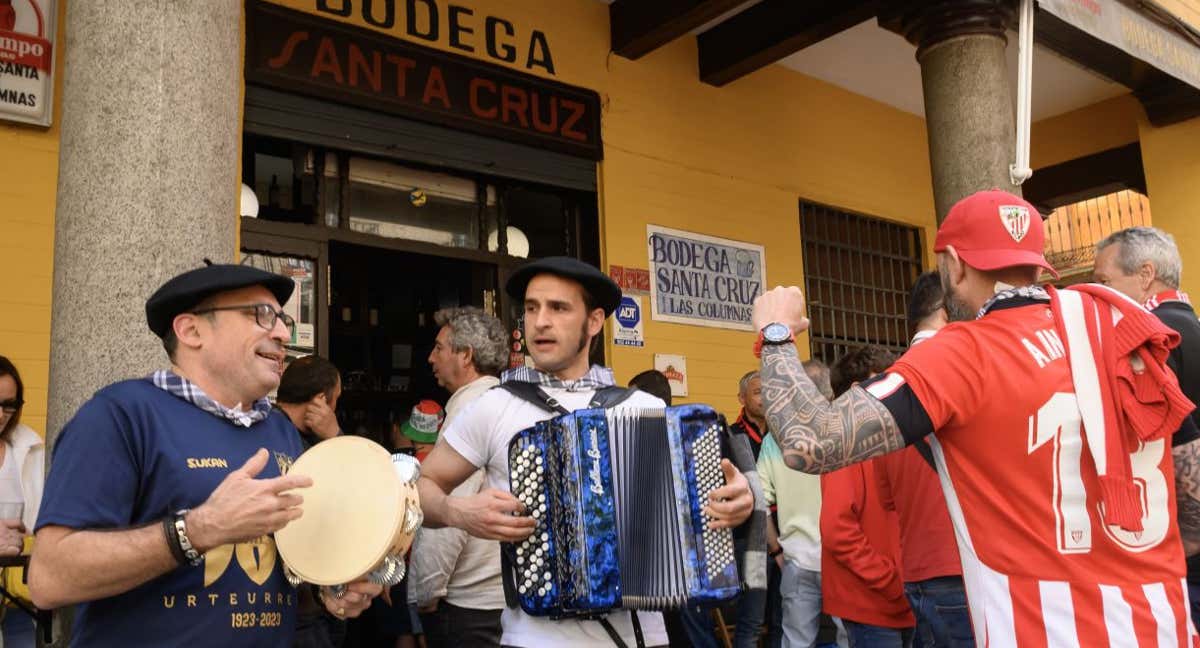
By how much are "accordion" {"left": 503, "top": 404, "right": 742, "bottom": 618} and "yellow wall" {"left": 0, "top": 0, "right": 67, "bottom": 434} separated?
13.1ft

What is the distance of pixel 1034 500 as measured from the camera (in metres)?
2.35

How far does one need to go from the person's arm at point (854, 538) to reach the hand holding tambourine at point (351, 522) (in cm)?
227

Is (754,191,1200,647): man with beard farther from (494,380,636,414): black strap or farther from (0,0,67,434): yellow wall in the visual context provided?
(0,0,67,434): yellow wall

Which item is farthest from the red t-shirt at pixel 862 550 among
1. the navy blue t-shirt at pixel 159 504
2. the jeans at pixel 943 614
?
the navy blue t-shirt at pixel 159 504

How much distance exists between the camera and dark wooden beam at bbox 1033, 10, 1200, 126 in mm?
8656

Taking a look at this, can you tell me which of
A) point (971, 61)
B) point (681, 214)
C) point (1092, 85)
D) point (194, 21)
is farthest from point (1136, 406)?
point (1092, 85)

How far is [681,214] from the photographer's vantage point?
8906 millimetres

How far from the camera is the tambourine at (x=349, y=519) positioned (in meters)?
A: 2.47

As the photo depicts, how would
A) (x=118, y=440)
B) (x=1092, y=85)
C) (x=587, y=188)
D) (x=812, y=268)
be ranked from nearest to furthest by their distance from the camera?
1. (x=118, y=440)
2. (x=587, y=188)
3. (x=812, y=268)
4. (x=1092, y=85)

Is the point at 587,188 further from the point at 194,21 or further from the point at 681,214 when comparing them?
the point at 194,21

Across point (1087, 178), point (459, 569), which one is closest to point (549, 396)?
point (459, 569)

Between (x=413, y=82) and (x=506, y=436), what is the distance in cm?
481

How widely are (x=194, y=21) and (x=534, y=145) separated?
393 cm

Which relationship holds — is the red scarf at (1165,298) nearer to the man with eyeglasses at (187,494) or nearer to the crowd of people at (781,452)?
the crowd of people at (781,452)
